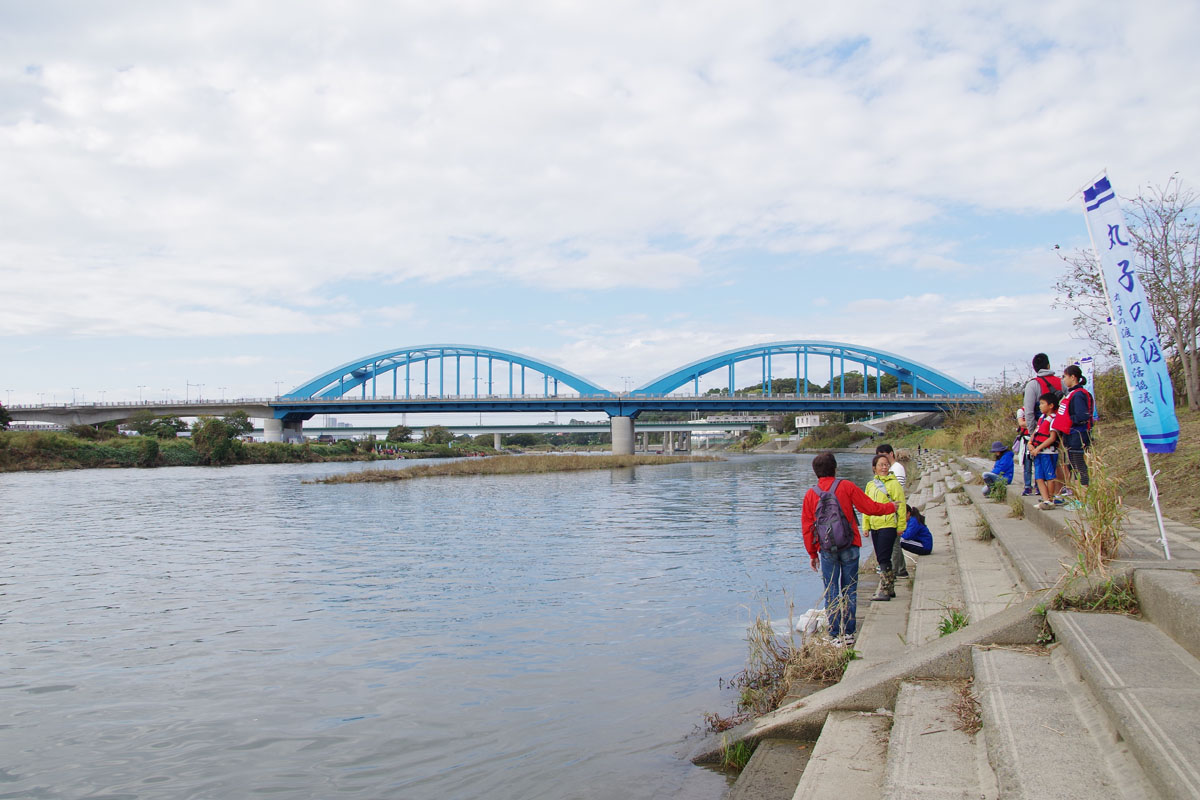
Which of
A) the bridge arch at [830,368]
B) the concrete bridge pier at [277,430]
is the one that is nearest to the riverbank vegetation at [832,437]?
the bridge arch at [830,368]

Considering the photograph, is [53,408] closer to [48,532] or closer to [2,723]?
[48,532]

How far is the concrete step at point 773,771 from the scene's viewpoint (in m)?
4.59

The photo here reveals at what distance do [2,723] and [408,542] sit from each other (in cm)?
1195

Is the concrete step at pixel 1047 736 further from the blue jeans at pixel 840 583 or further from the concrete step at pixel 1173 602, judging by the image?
the blue jeans at pixel 840 583

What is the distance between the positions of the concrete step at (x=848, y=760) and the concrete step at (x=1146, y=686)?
1101 mm

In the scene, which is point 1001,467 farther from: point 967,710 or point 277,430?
point 277,430

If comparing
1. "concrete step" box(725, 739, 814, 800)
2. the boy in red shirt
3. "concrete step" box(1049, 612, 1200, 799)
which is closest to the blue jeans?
"concrete step" box(725, 739, 814, 800)

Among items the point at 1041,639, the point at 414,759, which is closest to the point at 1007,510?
the point at 1041,639

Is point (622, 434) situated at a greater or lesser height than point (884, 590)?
greater

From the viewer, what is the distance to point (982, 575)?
7.84m

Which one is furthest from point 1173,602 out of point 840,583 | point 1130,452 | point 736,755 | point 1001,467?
point 1001,467

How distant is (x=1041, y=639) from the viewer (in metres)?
4.83

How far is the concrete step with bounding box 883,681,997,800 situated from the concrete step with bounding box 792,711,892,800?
0.17 metres

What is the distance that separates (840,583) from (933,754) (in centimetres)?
379
